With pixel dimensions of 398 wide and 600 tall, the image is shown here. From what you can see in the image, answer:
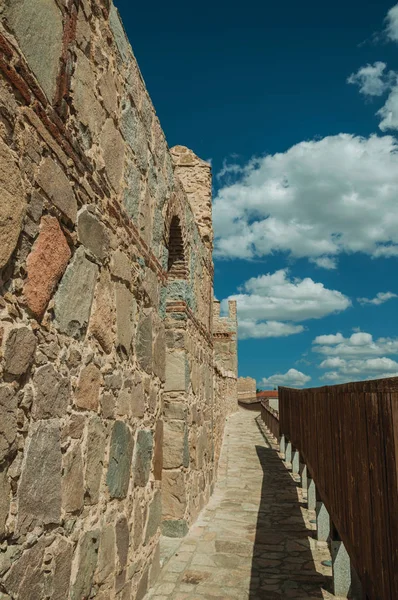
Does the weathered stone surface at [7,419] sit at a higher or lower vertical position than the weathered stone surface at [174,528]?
higher

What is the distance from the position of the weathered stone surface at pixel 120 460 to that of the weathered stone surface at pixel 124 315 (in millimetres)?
542

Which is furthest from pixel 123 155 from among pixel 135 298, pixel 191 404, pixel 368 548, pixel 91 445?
pixel 191 404

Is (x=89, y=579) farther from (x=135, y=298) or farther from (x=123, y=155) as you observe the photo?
Result: (x=123, y=155)

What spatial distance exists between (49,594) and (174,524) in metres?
3.37

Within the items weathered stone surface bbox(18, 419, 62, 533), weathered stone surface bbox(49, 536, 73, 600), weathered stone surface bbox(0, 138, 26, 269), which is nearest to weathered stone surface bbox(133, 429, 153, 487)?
weathered stone surface bbox(49, 536, 73, 600)

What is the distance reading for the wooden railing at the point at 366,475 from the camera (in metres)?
2.28

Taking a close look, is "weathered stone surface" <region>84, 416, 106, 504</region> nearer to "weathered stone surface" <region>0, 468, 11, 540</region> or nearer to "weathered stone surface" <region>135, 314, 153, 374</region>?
"weathered stone surface" <region>0, 468, 11, 540</region>

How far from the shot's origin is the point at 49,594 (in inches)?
85.1

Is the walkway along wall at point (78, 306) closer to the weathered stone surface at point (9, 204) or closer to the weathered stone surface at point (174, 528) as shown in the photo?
the weathered stone surface at point (9, 204)

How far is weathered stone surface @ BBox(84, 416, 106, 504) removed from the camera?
265cm

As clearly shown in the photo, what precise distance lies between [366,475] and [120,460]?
60.0 inches

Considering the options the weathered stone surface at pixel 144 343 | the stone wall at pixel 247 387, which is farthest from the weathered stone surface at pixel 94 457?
the stone wall at pixel 247 387

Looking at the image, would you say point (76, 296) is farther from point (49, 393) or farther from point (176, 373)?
point (176, 373)

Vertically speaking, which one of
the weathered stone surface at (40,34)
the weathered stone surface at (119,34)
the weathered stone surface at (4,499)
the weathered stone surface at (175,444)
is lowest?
the weathered stone surface at (4,499)
